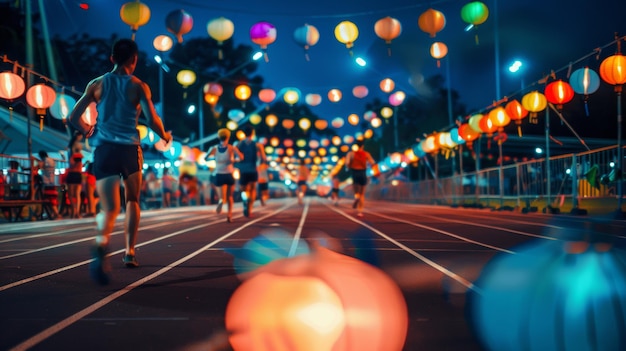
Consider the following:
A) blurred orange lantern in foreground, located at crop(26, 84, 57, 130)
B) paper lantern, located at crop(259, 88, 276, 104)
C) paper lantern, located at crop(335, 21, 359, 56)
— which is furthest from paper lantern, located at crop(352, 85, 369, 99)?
blurred orange lantern in foreground, located at crop(26, 84, 57, 130)

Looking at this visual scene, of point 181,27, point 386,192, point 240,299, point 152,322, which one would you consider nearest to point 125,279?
point 240,299

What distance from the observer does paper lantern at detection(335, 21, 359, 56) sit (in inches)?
814

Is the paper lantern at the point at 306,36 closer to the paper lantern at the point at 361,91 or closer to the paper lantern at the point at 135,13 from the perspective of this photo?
the paper lantern at the point at 135,13

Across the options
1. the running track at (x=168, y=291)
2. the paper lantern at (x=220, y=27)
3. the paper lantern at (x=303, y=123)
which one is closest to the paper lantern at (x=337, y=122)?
the paper lantern at (x=303, y=123)

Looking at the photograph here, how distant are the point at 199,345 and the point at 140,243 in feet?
20.2

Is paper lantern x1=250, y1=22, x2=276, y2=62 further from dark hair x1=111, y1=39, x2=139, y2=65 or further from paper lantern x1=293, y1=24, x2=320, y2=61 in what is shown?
dark hair x1=111, y1=39, x2=139, y2=65

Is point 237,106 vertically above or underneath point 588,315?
above

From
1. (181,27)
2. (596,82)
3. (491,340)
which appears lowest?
(491,340)

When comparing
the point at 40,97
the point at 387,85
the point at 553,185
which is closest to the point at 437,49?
the point at 553,185

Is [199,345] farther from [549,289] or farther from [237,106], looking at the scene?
[237,106]

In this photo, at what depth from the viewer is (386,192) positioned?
57.3m

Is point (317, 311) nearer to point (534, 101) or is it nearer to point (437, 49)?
point (534, 101)

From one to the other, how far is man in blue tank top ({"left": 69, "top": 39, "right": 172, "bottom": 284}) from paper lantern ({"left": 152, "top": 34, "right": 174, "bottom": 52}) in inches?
687

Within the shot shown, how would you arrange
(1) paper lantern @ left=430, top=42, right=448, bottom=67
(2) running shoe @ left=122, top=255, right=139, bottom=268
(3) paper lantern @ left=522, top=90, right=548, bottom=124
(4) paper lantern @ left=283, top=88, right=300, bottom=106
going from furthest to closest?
1. (4) paper lantern @ left=283, top=88, right=300, bottom=106
2. (1) paper lantern @ left=430, top=42, right=448, bottom=67
3. (3) paper lantern @ left=522, top=90, right=548, bottom=124
4. (2) running shoe @ left=122, top=255, right=139, bottom=268
